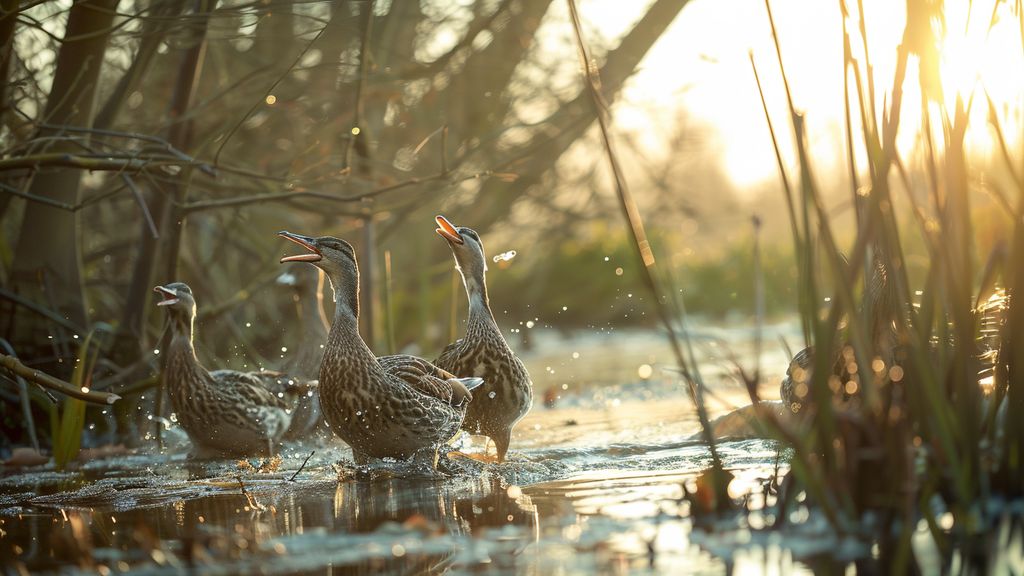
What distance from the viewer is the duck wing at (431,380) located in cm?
580

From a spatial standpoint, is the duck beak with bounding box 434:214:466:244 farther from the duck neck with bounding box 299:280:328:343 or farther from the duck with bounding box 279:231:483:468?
the duck neck with bounding box 299:280:328:343

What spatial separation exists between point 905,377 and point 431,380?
9.31 ft

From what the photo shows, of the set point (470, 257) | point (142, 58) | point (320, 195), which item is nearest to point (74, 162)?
point (320, 195)

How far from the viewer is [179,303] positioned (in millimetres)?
6668

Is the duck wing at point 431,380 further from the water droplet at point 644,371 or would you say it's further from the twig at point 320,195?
the water droplet at point 644,371

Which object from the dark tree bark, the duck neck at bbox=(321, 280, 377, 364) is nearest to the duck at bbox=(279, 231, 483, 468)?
the duck neck at bbox=(321, 280, 377, 364)

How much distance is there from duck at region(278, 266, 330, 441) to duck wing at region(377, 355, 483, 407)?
128 centimetres

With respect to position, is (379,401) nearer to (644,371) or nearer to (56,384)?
(56,384)

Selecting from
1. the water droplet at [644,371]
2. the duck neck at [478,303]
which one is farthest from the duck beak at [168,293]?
the water droplet at [644,371]

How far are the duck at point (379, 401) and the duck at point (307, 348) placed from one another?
4.81ft

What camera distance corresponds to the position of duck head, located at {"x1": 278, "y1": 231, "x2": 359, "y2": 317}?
19.6ft

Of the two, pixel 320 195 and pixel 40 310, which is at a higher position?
pixel 320 195

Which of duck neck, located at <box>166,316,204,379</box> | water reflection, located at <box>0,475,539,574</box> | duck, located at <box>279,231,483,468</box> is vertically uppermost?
duck neck, located at <box>166,316,204,379</box>

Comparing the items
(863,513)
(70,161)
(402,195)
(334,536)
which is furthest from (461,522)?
(402,195)
